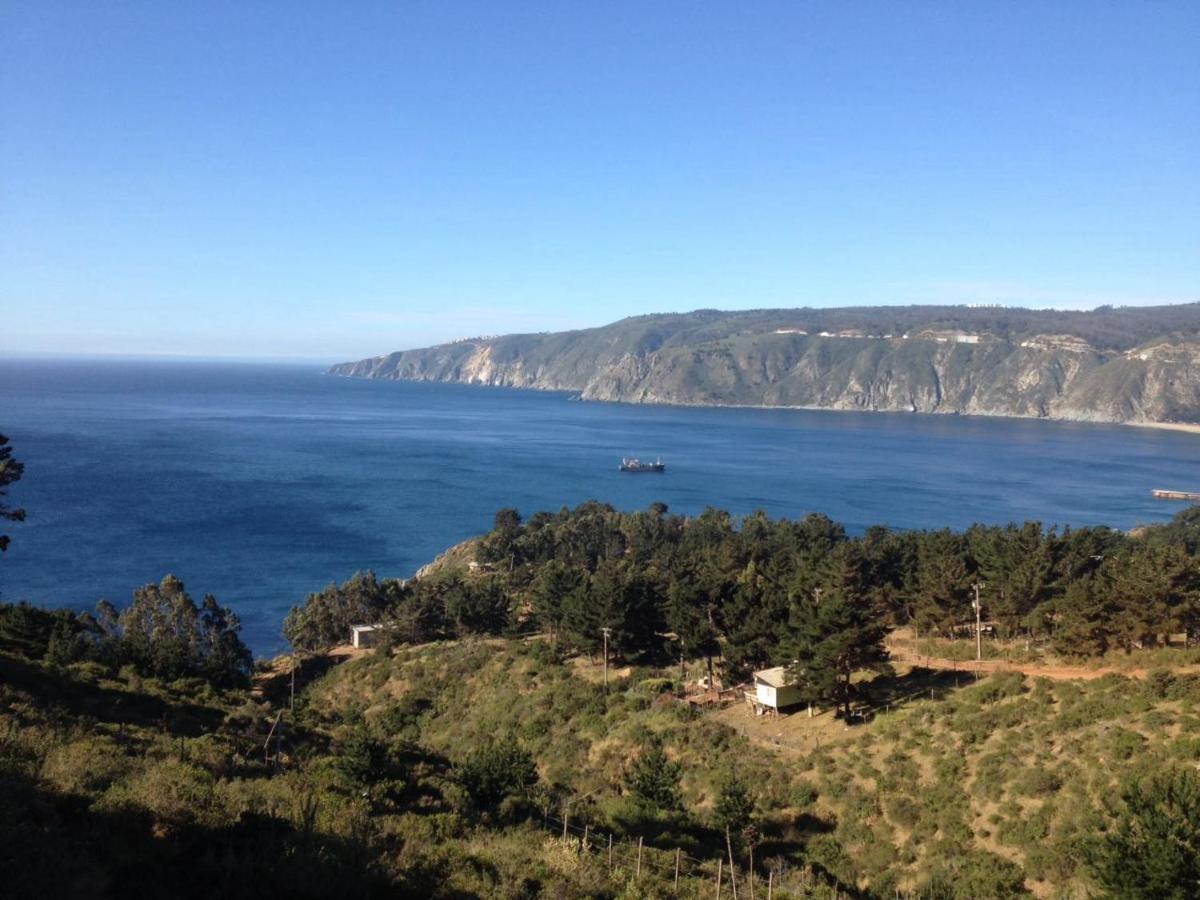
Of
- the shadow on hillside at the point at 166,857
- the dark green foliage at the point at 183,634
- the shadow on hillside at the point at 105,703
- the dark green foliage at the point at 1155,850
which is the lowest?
the dark green foliage at the point at 183,634

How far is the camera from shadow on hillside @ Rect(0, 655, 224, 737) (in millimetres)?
14734

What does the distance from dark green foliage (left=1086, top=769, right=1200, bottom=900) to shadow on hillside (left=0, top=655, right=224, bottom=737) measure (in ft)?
48.5

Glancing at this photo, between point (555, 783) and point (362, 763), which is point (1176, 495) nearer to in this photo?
point (555, 783)

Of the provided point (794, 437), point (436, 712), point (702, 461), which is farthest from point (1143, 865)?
point (794, 437)

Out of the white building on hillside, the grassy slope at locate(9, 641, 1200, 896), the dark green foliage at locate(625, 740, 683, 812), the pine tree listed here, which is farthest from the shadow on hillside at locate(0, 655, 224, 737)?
the pine tree

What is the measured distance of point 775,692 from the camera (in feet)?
67.8

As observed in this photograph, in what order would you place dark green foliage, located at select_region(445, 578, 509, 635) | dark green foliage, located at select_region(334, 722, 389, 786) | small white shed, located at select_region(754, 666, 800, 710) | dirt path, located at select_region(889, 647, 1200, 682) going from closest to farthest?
1. dark green foliage, located at select_region(334, 722, 389, 786)
2. dirt path, located at select_region(889, 647, 1200, 682)
3. small white shed, located at select_region(754, 666, 800, 710)
4. dark green foliage, located at select_region(445, 578, 509, 635)

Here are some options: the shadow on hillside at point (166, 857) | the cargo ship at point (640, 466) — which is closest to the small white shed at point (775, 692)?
the shadow on hillside at point (166, 857)

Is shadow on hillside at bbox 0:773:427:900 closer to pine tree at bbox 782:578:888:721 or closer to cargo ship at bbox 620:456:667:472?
pine tree at bbox 782:578:888:721

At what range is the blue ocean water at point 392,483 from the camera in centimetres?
5616

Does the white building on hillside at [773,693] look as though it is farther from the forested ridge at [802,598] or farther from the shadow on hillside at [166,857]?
the shadow on hillside at [166,857]

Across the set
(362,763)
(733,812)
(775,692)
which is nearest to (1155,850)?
(733,812)

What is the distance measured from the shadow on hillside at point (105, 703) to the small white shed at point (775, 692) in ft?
44.2

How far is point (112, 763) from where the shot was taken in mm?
9953
